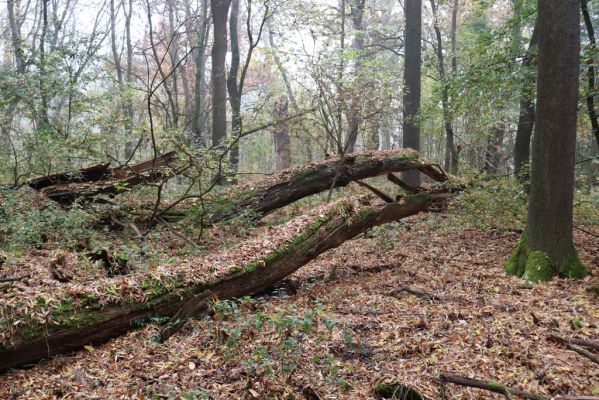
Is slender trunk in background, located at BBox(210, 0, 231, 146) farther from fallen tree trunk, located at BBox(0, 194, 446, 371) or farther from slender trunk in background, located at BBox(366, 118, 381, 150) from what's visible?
fallen tree trunk, located at BBox(0, 194, 446, 371)

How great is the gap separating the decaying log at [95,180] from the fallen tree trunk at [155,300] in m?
3.64

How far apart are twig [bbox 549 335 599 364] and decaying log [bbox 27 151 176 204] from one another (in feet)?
21.6

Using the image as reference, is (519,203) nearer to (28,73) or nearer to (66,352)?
(66,352)

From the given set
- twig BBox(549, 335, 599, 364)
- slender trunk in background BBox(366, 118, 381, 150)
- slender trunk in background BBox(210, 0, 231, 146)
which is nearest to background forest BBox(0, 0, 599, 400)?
twig BBox(549, 335, 599, 364)

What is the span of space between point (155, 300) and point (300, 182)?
5186 mm

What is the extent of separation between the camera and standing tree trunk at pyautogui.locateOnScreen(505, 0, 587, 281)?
5.50 meters

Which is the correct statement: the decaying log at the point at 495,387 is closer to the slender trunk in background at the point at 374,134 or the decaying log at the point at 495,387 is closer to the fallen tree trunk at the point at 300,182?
the fallen tree trunk at the point at 300,182

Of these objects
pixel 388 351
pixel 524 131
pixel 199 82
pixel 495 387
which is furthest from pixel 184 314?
pixel 199 82

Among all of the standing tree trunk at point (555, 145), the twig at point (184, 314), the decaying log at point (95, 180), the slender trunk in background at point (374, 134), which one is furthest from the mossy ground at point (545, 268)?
the slender trunk in background at point (374, 134)

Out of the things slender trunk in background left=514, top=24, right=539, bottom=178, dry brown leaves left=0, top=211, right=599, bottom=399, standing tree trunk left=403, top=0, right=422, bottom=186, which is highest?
standing tree trunk left=403, top=0, right=422, bottom=186

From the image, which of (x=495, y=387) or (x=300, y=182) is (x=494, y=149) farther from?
(x=495, y=387)

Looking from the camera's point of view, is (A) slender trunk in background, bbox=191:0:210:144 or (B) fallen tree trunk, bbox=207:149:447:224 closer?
(B) fallen tree trunk, bbox=207:149:447:224

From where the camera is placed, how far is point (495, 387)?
2.86 meters

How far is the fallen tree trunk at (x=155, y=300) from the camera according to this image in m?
3.41
